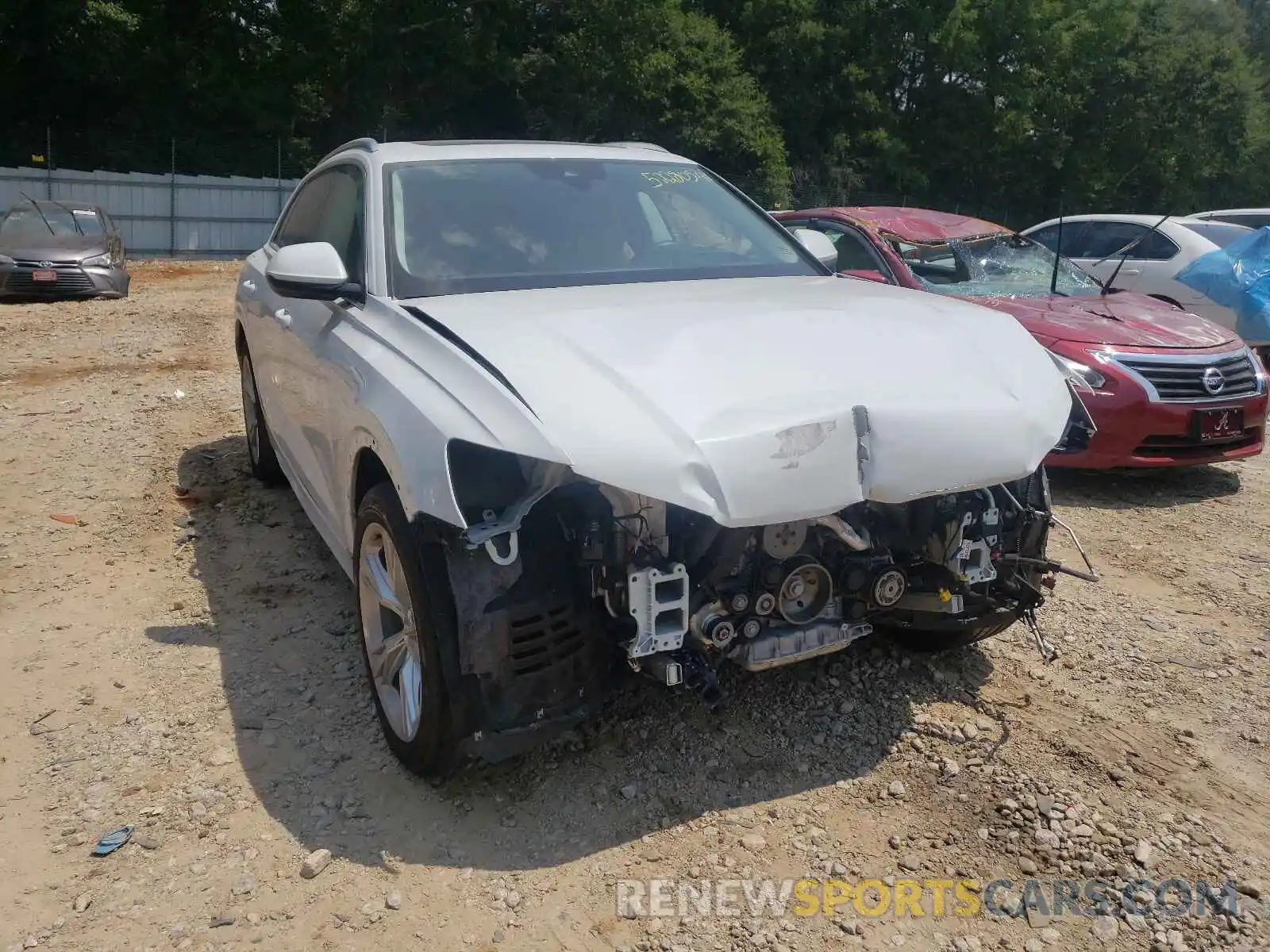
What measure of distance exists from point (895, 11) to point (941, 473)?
115 feet

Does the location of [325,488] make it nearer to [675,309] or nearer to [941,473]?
[675,309]

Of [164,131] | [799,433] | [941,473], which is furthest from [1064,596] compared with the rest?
[164,131]

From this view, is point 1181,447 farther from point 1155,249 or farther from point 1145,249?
point 1145,249

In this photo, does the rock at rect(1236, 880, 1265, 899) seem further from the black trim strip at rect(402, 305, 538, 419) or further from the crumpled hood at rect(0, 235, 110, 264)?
the crumpled hood at rect(0, 235, 110, 264)

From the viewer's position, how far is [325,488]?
12.9 ft

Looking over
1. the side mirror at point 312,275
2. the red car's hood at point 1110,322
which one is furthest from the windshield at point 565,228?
the red car's hood at point 1110,322

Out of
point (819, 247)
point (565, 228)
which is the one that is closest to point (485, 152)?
point (565, 228)

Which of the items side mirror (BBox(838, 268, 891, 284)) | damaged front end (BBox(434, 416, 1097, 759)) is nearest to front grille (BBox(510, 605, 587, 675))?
damaged front end (BBox(434, 416, 1097, 759))

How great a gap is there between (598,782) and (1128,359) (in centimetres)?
451

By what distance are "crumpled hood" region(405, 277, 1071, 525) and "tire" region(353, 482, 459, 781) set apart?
556 millimetres

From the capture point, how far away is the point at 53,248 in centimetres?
1472

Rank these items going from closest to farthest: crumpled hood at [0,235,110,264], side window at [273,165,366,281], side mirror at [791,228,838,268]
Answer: side window at [273,165,366,281], side mirror at [791,228,838,268], crumpled hood at [0,235,110,264]

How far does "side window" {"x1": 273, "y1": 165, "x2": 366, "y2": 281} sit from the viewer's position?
3918 mm

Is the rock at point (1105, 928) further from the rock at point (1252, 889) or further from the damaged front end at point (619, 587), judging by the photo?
the damaged front end at point (619, 587)
